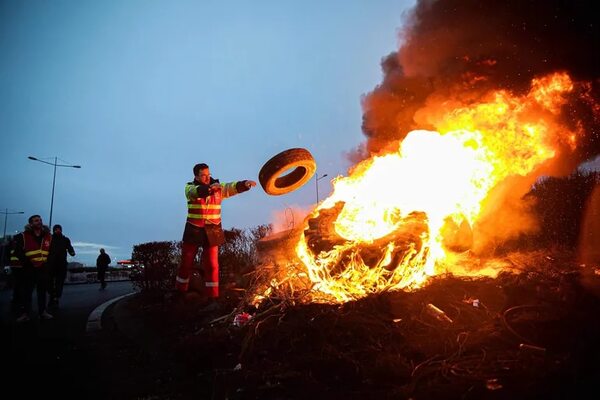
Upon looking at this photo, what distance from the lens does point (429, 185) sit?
8.06 meters

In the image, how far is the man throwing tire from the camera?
7.77 m

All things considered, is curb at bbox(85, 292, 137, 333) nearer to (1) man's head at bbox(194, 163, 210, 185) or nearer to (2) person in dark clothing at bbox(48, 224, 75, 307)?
(2) person in dark clothing at bbox(48, 224, 75, 307)

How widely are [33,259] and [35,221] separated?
838 mm

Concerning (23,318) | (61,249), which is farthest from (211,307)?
(61,249)

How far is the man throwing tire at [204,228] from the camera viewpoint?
7770mm

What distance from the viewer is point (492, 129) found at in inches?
334

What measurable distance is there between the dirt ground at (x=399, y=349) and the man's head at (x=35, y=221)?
13.6ft

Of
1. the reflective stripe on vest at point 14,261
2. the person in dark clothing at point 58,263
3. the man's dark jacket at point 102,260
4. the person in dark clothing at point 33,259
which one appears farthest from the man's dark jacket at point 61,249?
the man's dark jacket at point 102,260

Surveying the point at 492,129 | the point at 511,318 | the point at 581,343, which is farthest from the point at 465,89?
the point at 581,343

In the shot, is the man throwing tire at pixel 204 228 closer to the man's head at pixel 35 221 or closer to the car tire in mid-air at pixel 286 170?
the car tire in mid-air at pixel 286 170

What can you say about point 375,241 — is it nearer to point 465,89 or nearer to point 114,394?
point 114,394

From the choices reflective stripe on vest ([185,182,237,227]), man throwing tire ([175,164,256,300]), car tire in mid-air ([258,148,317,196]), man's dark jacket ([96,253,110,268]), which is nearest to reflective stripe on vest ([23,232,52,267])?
man throwing tire ([175,164,256,300])

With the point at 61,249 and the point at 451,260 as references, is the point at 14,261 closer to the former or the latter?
the point at 61,249

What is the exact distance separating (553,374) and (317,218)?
4854 mm
